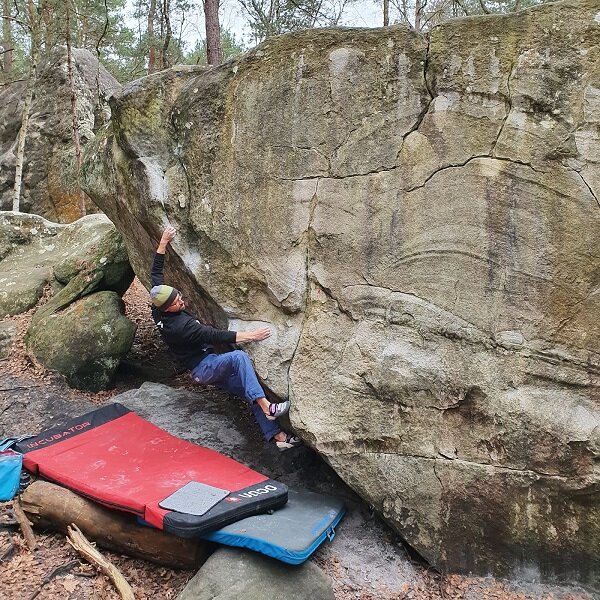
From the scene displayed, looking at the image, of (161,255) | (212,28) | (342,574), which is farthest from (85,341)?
(212,28)

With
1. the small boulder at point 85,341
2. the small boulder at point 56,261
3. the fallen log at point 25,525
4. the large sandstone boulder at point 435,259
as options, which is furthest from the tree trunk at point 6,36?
the fallen log at point 25,525

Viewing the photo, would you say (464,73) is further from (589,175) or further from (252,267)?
(252,267)

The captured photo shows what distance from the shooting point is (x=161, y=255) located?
18.3 ft

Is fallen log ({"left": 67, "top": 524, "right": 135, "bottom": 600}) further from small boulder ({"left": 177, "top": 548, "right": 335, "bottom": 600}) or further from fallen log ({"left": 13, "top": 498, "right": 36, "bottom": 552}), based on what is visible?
small boulder ({"left": 177, "top": 548, "right": 335, "bottom": 600})

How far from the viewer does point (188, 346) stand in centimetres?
539

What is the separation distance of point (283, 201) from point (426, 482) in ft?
8.88

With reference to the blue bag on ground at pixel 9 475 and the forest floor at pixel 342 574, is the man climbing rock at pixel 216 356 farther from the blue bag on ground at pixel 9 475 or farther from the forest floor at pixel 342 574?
the blue bag on ground at pixel 9 475

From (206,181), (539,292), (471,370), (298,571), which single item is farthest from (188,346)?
(539,292)

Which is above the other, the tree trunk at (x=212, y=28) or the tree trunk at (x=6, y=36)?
the tree trunk at (x=6, y=36)

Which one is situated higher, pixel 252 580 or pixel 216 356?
pixel 216 356

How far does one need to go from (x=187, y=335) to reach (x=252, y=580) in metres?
2.26

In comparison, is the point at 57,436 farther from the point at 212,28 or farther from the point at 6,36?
the point at 6,36

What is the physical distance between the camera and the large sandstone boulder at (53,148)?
1425cm

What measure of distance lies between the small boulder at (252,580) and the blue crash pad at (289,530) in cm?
11
